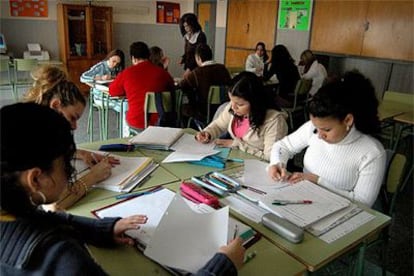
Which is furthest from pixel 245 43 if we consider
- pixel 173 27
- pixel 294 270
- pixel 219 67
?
pixel 294 270

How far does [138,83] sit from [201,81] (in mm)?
730

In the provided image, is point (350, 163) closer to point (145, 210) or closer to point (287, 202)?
point (287, 202)

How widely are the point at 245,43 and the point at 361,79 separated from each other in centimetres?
571

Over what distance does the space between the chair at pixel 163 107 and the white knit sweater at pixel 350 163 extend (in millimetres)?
1451

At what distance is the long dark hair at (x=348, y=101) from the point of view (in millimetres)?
1463

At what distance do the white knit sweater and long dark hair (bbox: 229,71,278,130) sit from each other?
0.33 m

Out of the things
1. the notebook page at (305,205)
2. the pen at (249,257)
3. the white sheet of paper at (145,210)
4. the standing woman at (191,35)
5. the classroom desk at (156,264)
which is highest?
the standing woman at (191,35)

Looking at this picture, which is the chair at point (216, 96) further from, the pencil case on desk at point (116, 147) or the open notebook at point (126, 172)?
the open notebook at point (126, 172)

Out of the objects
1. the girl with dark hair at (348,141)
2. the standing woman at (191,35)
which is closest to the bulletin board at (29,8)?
the standing woman at (191,35)

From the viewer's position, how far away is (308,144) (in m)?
1.77

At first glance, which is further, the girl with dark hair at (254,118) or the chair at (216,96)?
the chair at (216,96)

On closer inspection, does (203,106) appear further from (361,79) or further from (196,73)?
(361,79)

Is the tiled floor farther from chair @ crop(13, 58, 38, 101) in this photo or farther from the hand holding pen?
chair @ crop(13, 58, 38, 101)

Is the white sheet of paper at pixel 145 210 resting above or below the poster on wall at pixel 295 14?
below
